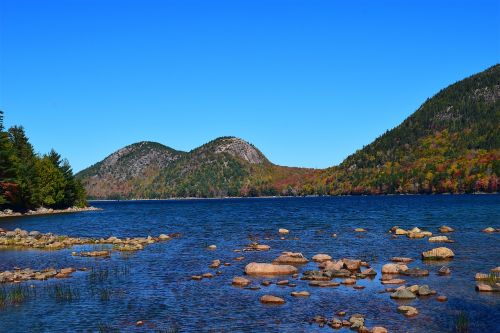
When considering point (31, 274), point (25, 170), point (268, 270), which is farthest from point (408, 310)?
point (25, 170)

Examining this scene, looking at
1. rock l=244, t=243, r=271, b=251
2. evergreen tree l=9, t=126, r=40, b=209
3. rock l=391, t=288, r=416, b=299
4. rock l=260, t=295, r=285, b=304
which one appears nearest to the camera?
rock l=260, t=295, r=285, b=304

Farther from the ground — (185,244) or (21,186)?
(21,186)

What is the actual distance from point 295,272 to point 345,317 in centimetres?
1410

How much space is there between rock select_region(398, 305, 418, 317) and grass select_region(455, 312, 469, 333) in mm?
2180

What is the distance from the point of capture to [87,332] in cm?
2445

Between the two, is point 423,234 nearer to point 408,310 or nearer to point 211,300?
point 408,310

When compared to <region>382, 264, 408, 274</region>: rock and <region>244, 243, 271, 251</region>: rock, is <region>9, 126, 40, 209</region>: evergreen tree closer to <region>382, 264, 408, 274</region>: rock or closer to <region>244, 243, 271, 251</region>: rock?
<region>244, 243, 271, 251</region>: rock

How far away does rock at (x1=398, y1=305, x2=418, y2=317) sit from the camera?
88.1ft

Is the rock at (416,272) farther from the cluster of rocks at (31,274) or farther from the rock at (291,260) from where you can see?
the cluster of rocks at (31,274)

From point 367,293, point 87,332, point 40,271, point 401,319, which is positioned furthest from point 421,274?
point 40,271

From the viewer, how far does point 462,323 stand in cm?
2480

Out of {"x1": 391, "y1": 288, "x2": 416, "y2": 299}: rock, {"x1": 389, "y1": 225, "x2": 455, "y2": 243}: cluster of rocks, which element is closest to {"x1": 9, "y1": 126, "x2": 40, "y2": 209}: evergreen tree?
{"x1": 389, "y1": 225, "x2": 455, "y2": 243}: cluster of rocks

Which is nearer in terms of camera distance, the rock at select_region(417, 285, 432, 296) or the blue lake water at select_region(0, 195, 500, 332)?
the blue lake water at select_region(0, 195, 500, 332)

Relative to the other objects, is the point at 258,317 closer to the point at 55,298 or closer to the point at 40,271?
the point at 55,298
